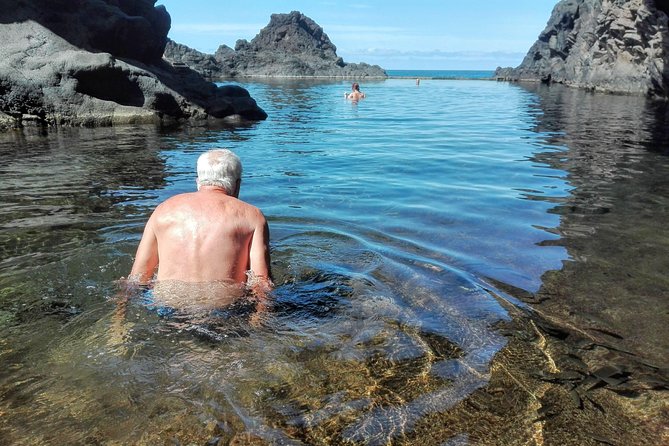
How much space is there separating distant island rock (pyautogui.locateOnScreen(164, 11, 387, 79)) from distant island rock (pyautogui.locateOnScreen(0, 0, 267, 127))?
180 feet

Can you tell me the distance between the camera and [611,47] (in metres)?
40.5

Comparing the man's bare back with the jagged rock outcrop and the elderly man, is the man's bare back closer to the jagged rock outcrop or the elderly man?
the elderly man

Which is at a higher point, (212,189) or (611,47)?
(611,47)

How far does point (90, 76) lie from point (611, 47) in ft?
126

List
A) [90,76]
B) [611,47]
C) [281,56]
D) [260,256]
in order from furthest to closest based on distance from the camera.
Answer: [281,56], [611,47], [90,76], [260,256]

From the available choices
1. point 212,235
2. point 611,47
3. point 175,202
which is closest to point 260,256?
point 212,235

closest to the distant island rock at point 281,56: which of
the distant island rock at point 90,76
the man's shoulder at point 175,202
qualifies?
the distant island rock at point 90,76

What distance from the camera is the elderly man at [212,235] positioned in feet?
12.0

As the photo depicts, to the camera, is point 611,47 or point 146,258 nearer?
point 146,258

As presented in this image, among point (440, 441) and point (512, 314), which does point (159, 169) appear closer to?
point (512, 314)

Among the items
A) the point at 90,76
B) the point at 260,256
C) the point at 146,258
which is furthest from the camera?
the point at 90,76

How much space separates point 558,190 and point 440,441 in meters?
7.01

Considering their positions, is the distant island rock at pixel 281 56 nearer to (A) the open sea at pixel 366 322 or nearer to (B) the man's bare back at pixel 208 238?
(A) the open sea at pixel 366 322

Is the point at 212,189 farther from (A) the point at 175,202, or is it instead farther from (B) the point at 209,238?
(B) the point at 209,238
